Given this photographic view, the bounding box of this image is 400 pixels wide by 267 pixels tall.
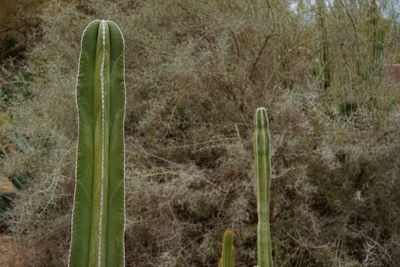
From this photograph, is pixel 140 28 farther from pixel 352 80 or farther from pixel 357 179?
pixel 357 179

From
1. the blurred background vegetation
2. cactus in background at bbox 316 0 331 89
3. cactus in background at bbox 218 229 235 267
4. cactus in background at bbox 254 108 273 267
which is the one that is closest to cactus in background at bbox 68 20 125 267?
cactus in background at bbox 218 229 235 267

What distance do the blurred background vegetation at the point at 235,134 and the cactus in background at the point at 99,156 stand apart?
1566mm

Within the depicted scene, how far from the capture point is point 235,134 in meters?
3.22

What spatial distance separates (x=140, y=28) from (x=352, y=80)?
1528 millimetres

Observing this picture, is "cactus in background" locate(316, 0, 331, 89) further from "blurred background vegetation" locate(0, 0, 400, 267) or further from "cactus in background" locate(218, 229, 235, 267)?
"cactus in background" locate(218, 229, 235, 267)

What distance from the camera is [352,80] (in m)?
3.59

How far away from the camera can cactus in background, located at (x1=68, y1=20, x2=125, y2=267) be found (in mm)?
1312

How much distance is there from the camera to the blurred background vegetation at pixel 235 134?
3.04 metres

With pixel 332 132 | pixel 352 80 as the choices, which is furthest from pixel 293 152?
pixel 352 80

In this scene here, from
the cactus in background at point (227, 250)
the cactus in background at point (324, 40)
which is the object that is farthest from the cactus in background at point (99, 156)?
the cactus in background at point (324, 40)

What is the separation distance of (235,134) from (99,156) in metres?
1.97

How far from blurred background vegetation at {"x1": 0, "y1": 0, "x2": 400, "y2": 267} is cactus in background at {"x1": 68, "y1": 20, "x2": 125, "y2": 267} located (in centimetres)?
157

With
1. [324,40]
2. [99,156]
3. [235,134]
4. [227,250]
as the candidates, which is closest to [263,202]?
[227,250]

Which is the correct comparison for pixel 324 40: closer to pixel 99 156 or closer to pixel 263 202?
pixel 263 202
